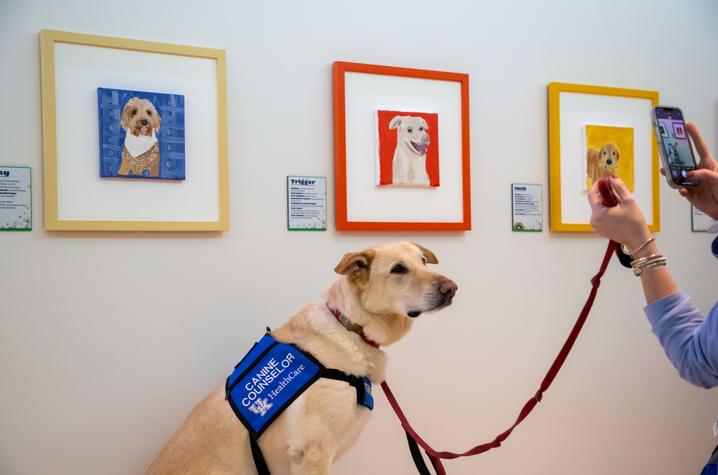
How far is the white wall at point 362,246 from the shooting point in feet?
5.65

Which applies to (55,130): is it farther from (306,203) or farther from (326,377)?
(326,377)

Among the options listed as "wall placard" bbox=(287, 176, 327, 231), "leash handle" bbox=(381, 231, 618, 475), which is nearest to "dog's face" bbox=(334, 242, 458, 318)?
"leash handle" bbox=(381, 231, 618, 475)

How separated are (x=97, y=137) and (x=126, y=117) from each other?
4.4 inches

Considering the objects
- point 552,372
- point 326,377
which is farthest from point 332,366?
point 552,372

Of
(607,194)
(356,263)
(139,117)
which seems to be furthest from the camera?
(139,117)

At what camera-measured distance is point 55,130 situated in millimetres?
1705

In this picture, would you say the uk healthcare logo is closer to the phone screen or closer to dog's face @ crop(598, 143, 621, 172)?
the phone screen

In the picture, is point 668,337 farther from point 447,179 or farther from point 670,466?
point 670,466

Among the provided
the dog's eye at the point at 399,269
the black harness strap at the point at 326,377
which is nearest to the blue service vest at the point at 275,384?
the black harness strap at the point at 326,377

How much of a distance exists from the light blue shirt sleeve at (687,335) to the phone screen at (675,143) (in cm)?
26

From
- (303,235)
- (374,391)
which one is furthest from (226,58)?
(374,391)

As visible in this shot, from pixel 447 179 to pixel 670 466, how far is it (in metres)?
1.73

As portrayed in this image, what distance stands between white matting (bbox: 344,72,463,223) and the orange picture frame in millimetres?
15

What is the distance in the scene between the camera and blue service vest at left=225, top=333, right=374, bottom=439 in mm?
1516
